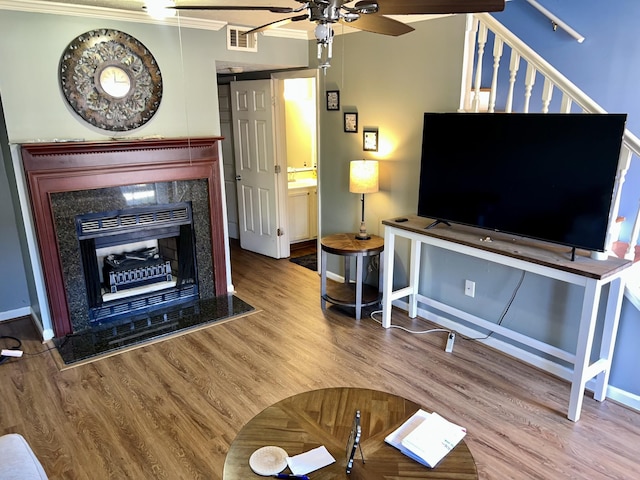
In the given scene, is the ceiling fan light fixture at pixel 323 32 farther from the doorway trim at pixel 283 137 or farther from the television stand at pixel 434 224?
the doorway trim at pixel 283 137

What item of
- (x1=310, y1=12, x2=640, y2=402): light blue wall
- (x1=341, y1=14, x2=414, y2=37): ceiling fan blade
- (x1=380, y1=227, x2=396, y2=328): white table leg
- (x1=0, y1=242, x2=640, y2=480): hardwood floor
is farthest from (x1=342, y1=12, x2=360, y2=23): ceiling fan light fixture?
(x1=0, y1=242, x2=640, y2=480): hardwood floor

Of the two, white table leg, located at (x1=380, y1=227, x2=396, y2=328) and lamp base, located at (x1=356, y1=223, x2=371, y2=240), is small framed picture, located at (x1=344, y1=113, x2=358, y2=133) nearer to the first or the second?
lamp base, located at (x1=356, y1=223, x2=371, y2=240)

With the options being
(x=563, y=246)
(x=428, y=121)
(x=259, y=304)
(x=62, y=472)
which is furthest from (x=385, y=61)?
(x=62, y=472)

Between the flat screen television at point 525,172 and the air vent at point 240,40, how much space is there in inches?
75.1

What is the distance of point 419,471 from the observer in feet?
5.42

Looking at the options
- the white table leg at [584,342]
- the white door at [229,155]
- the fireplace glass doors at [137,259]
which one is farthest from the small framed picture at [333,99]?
A: the white table leg at [584,342]

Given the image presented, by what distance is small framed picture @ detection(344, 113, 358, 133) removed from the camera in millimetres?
4129

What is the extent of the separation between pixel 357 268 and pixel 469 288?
0.87 metres

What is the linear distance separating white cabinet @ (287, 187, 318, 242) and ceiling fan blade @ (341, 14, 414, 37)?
3.49 metres

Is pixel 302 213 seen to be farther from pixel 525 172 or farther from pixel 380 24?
pixel 380 24

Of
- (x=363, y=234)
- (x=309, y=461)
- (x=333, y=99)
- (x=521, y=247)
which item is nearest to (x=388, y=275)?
(x=363, y=234)

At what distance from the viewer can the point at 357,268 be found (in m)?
3.75

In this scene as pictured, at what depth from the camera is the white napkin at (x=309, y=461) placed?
1658 millimetres

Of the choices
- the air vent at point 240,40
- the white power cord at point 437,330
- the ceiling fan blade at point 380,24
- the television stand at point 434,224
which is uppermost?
the air vent at point 240,40
